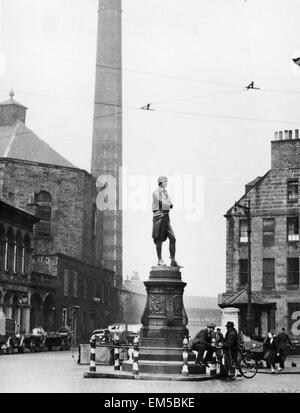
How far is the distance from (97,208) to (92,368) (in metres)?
48.7

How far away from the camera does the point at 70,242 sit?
62469mm

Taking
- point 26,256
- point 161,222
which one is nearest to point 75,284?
point 26,256

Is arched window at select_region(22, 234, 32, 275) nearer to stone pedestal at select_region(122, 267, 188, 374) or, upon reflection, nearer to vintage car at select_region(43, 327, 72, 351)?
vintage car at select_region(43, 327, 72, 351)

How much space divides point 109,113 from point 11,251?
33.5m

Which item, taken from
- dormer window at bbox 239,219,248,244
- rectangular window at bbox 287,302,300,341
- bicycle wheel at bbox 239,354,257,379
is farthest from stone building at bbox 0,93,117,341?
bicycle wheel at bbox 239,354,257,379

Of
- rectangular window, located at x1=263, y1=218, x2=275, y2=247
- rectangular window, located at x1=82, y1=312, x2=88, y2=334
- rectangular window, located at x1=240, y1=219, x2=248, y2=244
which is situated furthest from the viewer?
rectangular window, located at x1=82, y1=312, x2=88, y2=334

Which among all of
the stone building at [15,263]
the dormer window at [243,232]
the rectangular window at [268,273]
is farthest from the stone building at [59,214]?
the rectangular window at [268,273]

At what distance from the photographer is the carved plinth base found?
65.7 feet

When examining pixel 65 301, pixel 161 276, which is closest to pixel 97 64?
pixel 65 301

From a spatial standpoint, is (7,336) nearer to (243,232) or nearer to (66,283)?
(243,232)

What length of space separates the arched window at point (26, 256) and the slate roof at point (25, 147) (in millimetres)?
12761

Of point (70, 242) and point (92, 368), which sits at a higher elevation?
point (70, 242)

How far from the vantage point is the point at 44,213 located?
61.7m
